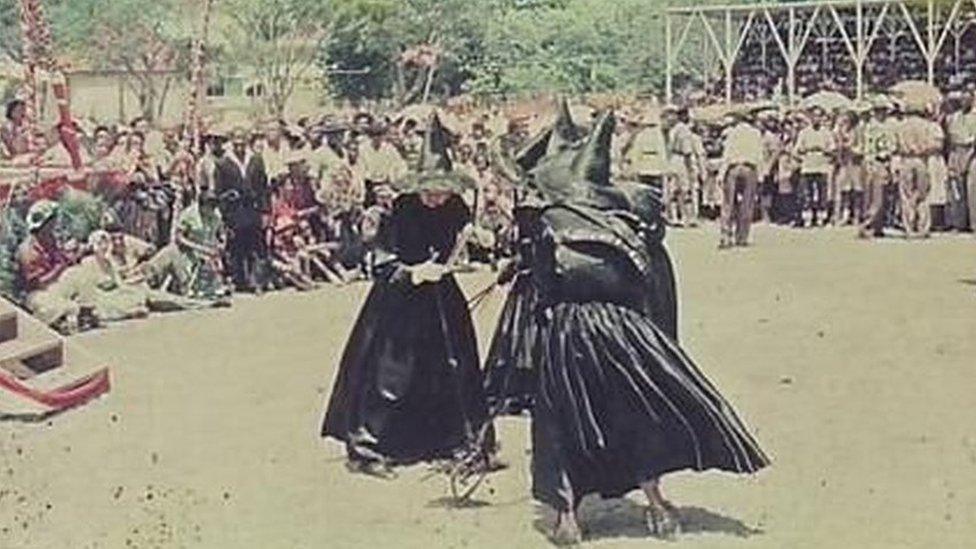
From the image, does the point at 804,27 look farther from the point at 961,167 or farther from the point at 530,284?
the point at 530,284

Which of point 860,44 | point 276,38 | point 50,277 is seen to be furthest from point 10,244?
point 860,44

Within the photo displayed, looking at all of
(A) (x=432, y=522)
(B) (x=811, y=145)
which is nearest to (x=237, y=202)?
(A) (x=432, y=522)

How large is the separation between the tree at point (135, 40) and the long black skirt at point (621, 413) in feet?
2.53

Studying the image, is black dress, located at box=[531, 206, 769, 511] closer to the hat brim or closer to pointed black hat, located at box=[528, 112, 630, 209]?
pointed black hat, located at box=[528, 112, 630, 209]

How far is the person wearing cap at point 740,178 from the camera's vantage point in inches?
145

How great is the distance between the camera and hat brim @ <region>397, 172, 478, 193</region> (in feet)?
12.0

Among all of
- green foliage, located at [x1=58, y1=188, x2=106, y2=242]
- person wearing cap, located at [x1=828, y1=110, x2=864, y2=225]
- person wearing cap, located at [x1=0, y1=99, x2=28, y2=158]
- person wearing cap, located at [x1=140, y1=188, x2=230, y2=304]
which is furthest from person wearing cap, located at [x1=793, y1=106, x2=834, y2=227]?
person wearing cap, located at [x1=0, y1=99, x2=28, y2=158]

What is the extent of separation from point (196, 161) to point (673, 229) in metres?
0.81

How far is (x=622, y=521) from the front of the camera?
12.1 feet

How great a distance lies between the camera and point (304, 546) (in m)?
3.77

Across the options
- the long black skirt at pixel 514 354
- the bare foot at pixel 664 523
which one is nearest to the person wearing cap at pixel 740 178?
the long black skirt at pixel 514 354

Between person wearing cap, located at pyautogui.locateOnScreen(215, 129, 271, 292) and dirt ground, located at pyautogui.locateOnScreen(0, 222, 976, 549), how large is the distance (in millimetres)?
Answer: 55

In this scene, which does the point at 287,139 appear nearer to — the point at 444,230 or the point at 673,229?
the point at 444,230

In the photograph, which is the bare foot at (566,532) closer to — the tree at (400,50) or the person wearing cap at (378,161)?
the person wearing cap at (378,161)
